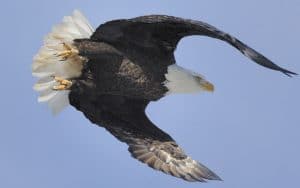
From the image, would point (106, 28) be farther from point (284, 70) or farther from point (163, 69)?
point (284, 70)

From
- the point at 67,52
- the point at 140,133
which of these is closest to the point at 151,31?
the point at 67,52

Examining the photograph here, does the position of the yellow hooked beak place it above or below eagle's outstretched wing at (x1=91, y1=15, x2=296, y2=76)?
below

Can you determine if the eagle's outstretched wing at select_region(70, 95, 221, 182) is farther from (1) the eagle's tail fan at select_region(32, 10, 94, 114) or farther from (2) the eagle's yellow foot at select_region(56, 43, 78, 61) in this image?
(2) the eagle's yellow foot at select_region(56, 43, 78, 61)

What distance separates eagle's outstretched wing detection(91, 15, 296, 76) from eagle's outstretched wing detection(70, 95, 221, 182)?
40.9 inches

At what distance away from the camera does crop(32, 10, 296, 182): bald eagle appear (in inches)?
551

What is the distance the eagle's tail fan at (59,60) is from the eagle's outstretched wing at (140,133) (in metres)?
0.33

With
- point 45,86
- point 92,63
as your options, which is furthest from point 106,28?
point 45,86

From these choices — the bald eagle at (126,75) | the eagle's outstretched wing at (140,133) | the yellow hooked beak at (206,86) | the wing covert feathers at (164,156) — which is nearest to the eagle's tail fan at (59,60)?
the bald eagle at (126,75)

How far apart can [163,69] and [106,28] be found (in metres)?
0.83

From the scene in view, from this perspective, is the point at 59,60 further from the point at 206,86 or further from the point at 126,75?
the point at 206,86

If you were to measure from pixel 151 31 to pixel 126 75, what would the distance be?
57 centimetres

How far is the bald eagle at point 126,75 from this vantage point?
14.0m

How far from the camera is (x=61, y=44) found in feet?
47.4

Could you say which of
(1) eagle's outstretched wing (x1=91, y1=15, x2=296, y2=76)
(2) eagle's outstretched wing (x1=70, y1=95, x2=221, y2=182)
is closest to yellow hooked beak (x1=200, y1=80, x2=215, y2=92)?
(1) eagle's outstretched wing (x1=91, y1=15, x2=296, y2=76)
